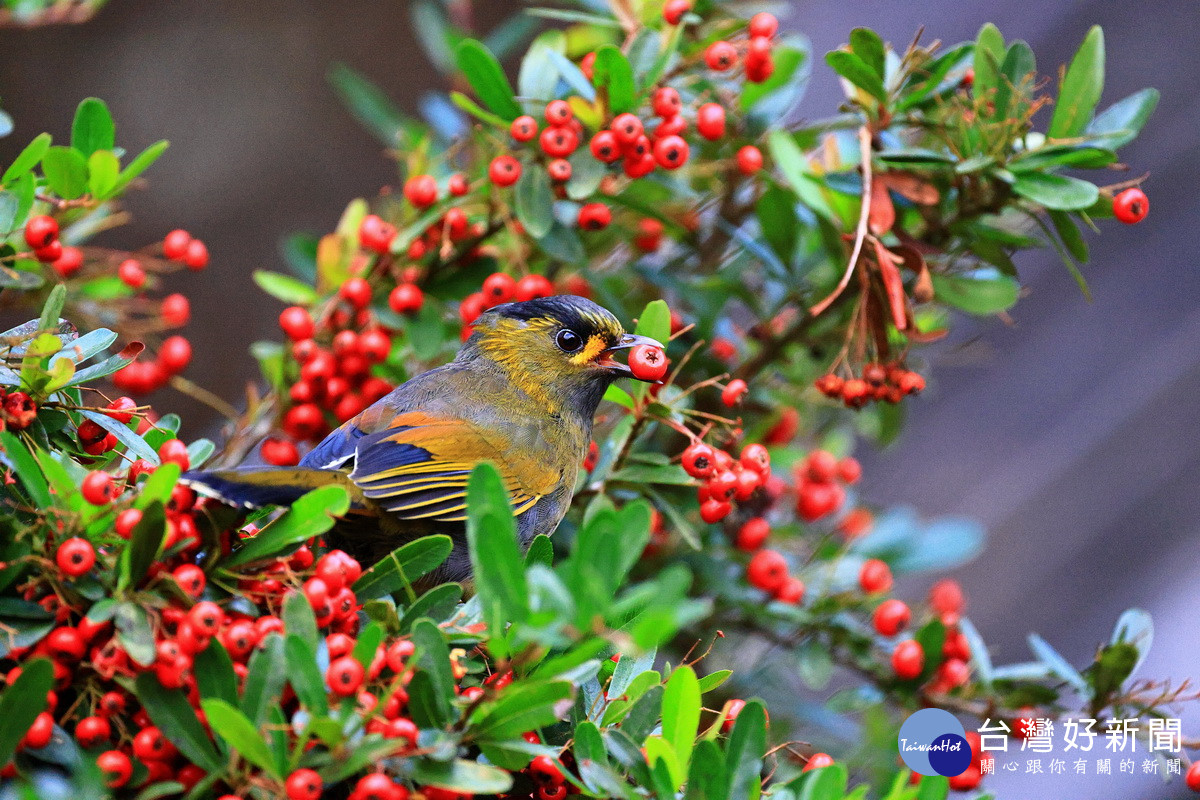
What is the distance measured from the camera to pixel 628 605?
1.07 metres

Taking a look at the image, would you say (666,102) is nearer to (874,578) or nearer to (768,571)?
(768,571)

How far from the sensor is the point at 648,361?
1985 millimetres

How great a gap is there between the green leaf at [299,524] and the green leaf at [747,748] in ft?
2.09

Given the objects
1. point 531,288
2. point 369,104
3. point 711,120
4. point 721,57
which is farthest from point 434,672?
point 369,104

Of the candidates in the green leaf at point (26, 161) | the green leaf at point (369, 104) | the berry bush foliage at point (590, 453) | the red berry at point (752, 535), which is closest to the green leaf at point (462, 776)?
the berry bush foliage at point (590, 453)

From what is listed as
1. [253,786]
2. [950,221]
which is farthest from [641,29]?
[253,786]

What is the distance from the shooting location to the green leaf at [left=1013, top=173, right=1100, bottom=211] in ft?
6.79

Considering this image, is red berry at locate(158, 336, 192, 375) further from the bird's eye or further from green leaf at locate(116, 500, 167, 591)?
green leaf at locate(116, 500, 167, 591)

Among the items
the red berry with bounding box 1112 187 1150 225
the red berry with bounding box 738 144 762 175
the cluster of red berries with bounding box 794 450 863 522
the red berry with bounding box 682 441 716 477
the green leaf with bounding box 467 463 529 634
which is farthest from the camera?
the cluster of red berries with bounding box 794 450 863 522

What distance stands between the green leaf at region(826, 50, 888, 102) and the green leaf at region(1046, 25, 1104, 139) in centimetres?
37

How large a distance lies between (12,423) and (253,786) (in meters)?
0.69

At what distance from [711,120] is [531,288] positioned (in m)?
A: 0.56

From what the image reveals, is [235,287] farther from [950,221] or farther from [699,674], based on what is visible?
[950,221]

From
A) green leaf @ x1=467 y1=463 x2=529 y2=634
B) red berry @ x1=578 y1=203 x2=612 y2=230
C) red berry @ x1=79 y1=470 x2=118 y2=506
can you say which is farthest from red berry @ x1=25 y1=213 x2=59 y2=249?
green leaf @ x1=467 y1=463 x2=529 y2=634
